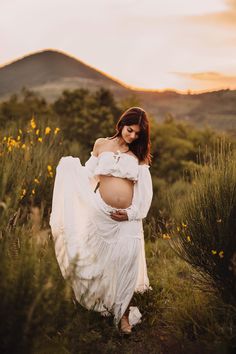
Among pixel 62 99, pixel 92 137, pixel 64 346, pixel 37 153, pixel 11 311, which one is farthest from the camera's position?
pixel 62 99

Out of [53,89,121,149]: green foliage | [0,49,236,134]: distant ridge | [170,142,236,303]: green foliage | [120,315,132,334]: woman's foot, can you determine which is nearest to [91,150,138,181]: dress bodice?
[170,142,236,303]: green foliage

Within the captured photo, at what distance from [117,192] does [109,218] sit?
27 centimetres

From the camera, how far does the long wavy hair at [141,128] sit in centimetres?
482

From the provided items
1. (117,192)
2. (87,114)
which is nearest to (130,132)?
(117,192)

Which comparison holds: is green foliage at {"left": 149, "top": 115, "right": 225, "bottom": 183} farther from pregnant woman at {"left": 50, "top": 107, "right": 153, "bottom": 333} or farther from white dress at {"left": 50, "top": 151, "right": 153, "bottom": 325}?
white dress at {"left": 50, "top": 151, "right": 153, "bottom": 325}

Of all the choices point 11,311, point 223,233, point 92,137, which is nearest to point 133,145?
point 223,233

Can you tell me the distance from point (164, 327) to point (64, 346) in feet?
3.88

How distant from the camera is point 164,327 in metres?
4.56

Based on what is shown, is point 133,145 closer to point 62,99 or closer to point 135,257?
point 135,257

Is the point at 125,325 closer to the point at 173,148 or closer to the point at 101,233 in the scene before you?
the point at 101,233

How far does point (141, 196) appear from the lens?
4734 mm

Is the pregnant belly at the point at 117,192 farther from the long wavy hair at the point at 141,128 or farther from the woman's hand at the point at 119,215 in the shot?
the long wavy hair at the point at 141,128

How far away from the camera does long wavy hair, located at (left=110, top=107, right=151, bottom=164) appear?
482 centimetres

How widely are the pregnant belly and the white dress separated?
60mm
